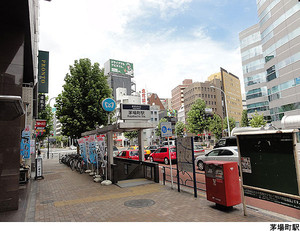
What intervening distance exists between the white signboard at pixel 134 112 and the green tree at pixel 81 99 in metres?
8.74

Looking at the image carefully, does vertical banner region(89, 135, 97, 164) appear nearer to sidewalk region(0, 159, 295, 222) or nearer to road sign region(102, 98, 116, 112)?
road sign region(102, 98, 116, 112)

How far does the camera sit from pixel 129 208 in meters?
6.36

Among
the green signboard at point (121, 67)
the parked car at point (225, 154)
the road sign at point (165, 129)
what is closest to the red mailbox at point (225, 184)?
the road sign at point (165, 129)

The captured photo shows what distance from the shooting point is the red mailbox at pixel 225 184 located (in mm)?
5660

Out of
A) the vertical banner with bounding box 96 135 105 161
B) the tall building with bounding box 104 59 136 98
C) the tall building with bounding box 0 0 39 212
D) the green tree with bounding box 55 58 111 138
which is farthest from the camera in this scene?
the tall building with bounding box 104 59 136 98

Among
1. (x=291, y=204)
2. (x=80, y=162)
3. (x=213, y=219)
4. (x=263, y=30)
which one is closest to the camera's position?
(x=291, y=204)

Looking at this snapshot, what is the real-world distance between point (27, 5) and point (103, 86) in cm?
1337

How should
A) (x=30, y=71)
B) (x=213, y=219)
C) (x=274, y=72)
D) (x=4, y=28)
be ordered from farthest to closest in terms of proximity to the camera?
(x=274, y=72)
(x=30, y=71)
(x=4, y=28)
(x=213, y=219)

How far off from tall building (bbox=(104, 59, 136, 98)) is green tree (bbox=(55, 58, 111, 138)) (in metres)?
77.8

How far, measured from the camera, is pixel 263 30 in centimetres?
4594

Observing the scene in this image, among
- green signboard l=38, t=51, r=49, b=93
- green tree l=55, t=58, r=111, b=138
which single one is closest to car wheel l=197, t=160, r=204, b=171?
green tree l=55, t=58, r=111, b=138

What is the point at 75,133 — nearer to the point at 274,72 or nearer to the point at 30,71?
the point at 30,71

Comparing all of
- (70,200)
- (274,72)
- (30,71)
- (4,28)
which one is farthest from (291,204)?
(274,72)

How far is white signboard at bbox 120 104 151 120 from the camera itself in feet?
34.4
